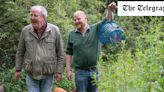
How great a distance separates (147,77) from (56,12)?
19.1ft

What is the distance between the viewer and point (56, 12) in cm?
948

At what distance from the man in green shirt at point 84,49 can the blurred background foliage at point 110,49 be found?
0.89ft

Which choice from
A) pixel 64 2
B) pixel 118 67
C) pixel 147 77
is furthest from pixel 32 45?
pixel 64 2

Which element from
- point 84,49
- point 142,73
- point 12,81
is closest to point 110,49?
point 84,49

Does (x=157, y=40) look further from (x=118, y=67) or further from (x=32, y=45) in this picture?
(x=32, y=45)

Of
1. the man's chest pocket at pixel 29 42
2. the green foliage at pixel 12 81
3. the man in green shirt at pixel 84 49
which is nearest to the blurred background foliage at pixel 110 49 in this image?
the green foliage at pixel 12 81

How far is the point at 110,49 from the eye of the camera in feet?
23.5

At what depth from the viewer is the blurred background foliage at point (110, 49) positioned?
3.90m

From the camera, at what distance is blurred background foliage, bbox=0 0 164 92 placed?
12.8 ft

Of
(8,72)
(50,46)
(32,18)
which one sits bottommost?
(8,72)

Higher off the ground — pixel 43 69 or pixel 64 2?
pixel 64 2

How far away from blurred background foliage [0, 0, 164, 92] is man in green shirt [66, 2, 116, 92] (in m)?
0.27

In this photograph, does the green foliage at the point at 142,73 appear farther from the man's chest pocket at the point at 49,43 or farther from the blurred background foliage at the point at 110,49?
the man's chest pocket at the point at 49,43

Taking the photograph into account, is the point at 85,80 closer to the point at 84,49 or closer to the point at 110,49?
the point at 84,49
